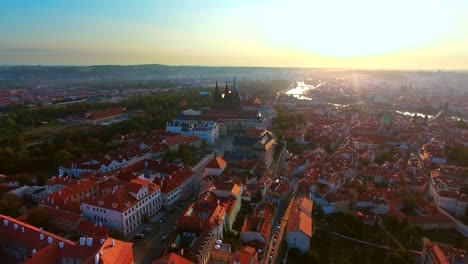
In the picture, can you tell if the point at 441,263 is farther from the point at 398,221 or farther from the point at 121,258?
the point at 121,258

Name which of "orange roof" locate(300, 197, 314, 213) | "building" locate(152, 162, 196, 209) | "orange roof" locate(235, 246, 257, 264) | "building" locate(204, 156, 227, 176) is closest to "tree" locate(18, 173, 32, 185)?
"building" locate(152, 162, 196, 209)

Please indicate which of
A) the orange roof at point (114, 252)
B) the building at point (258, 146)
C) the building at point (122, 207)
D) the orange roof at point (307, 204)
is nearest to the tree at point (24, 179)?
the building at point (122, 207)

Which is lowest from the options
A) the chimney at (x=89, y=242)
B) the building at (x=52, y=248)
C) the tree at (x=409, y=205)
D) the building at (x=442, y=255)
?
the tree at (x=409, y=205)

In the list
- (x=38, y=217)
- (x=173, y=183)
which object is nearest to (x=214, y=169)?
(x=173, y=183)

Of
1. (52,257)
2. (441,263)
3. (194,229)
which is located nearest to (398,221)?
(441,263)

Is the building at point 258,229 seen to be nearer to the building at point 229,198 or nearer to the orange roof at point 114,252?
the building at point 229,198

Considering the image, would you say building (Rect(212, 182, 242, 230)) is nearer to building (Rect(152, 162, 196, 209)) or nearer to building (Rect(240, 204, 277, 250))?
building (Rect(240, 204, 277, 250))
